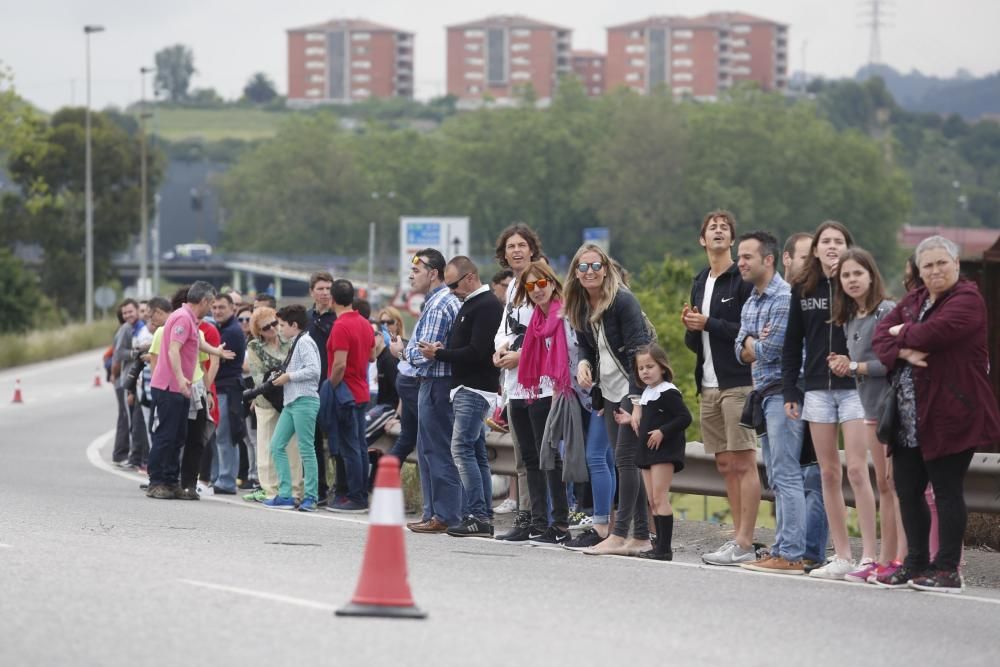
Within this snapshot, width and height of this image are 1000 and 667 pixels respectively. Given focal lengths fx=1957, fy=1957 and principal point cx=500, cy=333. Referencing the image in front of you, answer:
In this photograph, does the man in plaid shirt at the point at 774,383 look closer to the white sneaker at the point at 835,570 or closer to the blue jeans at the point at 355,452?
the white sneaker at the point at 835,570

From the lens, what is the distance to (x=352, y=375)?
15000mm

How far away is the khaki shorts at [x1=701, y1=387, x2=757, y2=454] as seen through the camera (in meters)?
11.8

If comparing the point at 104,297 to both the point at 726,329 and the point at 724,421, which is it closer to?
the point at 724,421

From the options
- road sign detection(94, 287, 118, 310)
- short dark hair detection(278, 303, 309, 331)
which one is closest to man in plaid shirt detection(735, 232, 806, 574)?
short dark hair detection(278, 303, 309, 331)

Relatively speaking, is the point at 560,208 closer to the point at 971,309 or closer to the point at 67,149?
the point at 67,149

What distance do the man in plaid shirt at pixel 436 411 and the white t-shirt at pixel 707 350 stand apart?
1.94 m

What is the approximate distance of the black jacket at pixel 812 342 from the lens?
1104 centimetres

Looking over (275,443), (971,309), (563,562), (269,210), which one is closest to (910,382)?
(971,309)

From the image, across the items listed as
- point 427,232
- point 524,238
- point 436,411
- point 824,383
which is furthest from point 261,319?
point 427,232

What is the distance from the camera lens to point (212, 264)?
162 m

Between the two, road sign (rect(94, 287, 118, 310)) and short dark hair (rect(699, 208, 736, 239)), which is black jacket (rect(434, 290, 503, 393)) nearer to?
short dark hair (rect(699, 208, 736, 239))

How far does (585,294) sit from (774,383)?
153 centimetres

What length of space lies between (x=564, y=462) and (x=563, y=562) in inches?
43.7

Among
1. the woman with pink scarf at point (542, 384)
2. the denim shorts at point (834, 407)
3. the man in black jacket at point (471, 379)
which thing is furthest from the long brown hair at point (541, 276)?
the denim shorts at point (834, 407)
